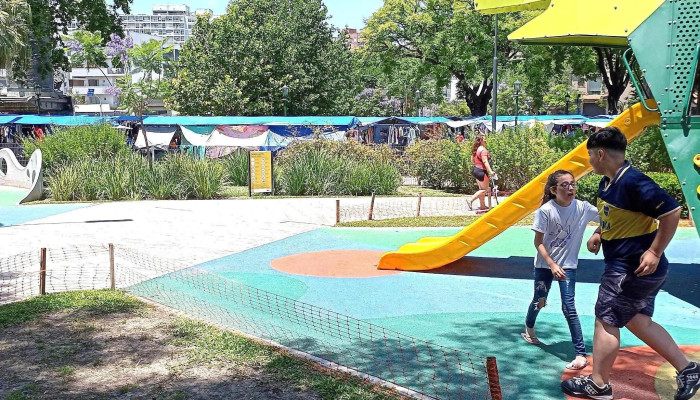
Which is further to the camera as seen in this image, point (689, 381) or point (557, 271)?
point (557, 271)

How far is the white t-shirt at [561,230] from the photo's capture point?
5590 mm

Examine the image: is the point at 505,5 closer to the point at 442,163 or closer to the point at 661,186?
the point at 661,186

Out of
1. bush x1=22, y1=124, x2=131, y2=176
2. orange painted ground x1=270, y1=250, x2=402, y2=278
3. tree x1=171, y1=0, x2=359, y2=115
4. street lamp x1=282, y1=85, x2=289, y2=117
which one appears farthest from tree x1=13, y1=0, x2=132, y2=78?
orange painted ground x1=270, y1=250, x2=402, y2=278

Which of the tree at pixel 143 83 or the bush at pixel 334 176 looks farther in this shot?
the tree at pixel 143 83

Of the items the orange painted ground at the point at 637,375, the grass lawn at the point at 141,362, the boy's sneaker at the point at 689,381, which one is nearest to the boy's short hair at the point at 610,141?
the boy's sneaker at the point at 689,381

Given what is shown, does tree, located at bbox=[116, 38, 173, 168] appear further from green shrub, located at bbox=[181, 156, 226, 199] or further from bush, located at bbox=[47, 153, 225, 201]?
green shrub, located at bbox=[181, 156, 226, 199]

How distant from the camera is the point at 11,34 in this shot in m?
20.7

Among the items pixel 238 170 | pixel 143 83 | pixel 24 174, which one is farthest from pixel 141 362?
pixel 143 83

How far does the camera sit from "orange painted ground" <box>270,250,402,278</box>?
9367mm

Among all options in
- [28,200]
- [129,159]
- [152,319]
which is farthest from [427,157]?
[152,319]

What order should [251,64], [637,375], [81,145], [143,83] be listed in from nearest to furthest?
[637,375], [81,145], [251,64], [143,83]

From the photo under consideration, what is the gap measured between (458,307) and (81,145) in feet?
53.4

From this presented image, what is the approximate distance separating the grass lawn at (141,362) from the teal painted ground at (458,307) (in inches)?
19.0

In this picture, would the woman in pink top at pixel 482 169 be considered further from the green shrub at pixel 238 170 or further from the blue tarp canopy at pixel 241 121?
the blue tarp canopy at pixel 241 121
